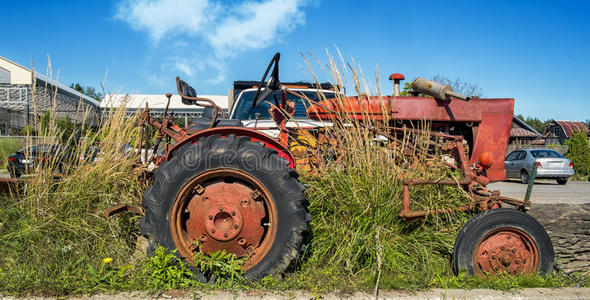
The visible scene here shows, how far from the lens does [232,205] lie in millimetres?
2623

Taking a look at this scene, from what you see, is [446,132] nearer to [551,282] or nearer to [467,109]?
[467,109]

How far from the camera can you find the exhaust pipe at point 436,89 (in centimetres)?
329

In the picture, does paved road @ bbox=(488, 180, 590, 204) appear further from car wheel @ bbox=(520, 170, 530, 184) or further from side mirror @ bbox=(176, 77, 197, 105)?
side mirror @ bbox=(176, 77, 197, 105)

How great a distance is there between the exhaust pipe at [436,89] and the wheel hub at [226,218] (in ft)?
6.45

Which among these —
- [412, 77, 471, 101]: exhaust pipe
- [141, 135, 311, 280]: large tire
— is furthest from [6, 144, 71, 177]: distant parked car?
[412, 77, 471, 101]: exhaust pipe

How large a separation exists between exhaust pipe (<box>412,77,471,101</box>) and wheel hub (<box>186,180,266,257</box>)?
1.97 m

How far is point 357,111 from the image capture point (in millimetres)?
3461

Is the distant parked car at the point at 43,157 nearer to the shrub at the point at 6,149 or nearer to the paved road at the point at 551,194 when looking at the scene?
the shrub at the point at 6,149

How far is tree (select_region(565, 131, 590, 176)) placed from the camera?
17.6 meters

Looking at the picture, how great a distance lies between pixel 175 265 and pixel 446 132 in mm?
2775

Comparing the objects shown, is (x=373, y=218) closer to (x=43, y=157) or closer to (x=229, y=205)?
(x=229, y=205)

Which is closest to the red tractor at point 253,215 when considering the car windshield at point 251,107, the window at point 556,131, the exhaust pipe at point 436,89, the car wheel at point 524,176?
the exhaust pipe at point 436,89

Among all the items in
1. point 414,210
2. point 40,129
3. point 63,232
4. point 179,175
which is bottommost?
point 63,232

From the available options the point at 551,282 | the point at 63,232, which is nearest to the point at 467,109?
the point at 551,282
